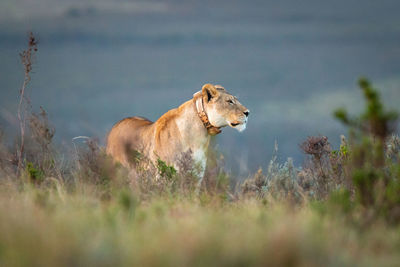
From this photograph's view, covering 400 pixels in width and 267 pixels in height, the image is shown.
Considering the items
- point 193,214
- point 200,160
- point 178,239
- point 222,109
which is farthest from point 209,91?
point 178,239

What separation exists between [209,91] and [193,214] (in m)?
4.19

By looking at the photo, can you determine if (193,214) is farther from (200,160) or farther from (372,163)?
(200,160)

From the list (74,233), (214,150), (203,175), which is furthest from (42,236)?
(214,150)

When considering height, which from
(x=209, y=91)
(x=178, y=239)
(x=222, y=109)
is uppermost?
(x=209, y=91)

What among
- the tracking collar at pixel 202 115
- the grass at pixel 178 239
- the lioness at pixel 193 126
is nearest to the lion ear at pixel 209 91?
the lioness at pixel 193 126

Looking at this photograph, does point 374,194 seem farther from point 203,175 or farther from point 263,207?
point 203,175

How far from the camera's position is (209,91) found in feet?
31.9

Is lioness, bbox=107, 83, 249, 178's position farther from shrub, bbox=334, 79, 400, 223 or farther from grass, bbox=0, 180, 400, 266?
grass, bbox=0, 180, 400, 266

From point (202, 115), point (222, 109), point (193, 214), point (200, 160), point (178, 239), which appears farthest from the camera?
point (200, 160)

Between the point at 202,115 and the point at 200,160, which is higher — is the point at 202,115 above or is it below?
above

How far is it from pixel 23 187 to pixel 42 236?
3.96 metres

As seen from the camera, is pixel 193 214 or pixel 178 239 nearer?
pixel 178 239

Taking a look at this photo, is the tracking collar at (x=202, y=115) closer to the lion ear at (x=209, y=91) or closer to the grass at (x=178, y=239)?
the lion ear at (x=209, y=91)

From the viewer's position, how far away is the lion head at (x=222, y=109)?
31.9 ft
